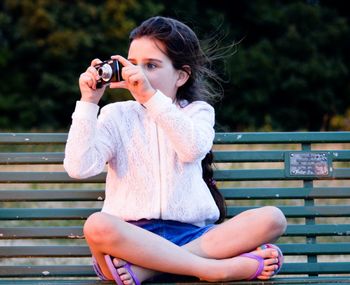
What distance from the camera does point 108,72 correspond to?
9.92ft

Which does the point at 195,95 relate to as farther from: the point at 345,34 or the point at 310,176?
the point at 345,34

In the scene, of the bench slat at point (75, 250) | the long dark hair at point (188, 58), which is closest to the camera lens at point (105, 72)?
the long dark hair at point (188, 58)

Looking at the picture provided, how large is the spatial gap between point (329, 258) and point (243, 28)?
70.2 feet

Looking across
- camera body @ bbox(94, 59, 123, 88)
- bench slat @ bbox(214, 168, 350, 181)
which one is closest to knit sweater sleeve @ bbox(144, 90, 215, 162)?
camera body @ bbox(94, 59, 123, 88)

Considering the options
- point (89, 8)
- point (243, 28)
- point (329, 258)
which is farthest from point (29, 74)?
point (329, 258)

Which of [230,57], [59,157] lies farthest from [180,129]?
[230,57]

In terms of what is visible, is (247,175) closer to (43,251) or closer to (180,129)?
(180,129)

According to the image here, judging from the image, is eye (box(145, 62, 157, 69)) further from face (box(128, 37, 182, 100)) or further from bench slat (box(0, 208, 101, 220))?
bench slat (box(0, 208, 101, 220))

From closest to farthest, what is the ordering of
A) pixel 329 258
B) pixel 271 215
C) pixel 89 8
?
pixel 271 215 < pixel 329 258 < pixel 89 8

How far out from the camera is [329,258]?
5625 millimetres

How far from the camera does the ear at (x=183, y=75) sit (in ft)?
11.2

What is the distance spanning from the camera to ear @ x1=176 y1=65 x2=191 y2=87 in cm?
340

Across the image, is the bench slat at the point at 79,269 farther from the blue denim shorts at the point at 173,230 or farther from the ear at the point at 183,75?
the ear at the point at 183,75

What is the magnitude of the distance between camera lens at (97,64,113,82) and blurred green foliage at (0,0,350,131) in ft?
59.5
